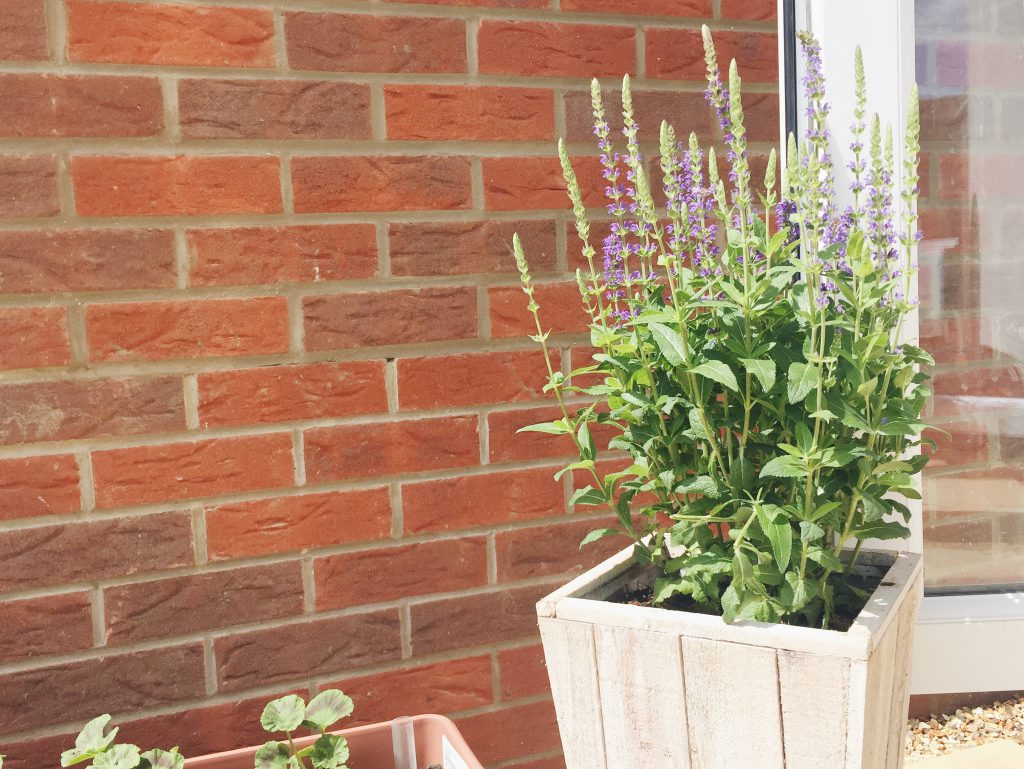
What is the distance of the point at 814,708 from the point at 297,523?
0.77 m

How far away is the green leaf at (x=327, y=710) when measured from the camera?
1.14 meters

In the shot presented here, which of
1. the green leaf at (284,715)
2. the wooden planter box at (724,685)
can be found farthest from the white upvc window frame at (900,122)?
the green leaf at (284,715)

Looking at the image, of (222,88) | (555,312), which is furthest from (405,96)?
(555,312)

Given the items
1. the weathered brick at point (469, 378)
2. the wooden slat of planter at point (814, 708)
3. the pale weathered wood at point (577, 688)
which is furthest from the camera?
the weathered brick at point (469, 378)

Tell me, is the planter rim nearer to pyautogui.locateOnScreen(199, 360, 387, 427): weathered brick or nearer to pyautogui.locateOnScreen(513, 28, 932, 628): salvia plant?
pyautogui.locateOnScreen(513, 28, 932, 628): salvia plant

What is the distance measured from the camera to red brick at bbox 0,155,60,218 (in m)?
1.20

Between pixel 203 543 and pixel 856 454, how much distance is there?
905 mm

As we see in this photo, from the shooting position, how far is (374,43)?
1340 mm

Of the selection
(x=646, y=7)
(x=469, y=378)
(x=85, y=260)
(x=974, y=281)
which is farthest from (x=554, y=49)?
(x=974, y=281)

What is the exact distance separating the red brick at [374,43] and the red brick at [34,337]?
1.61 ft

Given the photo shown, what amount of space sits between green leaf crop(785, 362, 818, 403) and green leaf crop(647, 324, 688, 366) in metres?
0.11

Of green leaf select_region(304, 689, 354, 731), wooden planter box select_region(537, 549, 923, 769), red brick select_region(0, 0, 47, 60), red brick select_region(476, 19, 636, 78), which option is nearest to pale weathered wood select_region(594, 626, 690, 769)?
wooden planter box select_region(537, 549, 923, 769)

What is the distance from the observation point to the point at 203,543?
1.31m

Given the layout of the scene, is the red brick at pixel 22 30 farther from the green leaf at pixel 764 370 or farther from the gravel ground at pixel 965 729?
the gravel ground at pixel 965 729
